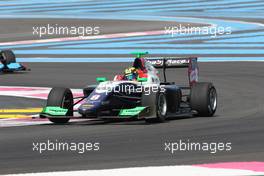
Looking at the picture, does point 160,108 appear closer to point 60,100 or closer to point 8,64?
point 60,100

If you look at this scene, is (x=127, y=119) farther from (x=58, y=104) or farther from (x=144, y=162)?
(x=144, y=162)

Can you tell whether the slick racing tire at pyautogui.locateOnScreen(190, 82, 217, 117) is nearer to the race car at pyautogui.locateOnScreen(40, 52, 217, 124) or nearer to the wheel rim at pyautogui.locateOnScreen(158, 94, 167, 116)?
the race car at pyautogui.locateOnScreen(40, 52, 217, 124)

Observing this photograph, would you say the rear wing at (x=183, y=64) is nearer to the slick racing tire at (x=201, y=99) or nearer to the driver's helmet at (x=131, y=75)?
the slick racing tire at (x=201, y=99)

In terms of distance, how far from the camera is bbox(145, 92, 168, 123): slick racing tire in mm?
13166

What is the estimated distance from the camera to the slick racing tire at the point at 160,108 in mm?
13166

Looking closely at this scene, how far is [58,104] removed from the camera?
531 inches

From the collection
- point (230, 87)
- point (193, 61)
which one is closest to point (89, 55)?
point (230, 87)

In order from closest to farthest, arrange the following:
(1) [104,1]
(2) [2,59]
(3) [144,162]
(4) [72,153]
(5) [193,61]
→ (3) [144,162], (4) [72,153], (5) [193,61], (2) [2,59], (1) [104,1]

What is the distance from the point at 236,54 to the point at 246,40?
151 inches

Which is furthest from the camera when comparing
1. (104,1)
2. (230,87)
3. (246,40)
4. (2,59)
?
(104,1)

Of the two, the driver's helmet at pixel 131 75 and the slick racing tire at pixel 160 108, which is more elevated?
the driver's helmet at pixel 131 75

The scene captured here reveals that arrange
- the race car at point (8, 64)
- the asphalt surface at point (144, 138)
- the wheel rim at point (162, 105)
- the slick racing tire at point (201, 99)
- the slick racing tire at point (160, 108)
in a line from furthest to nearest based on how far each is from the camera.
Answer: the race car at point (8, 64)
the slick racing tire at point (201, 99)
the wheel rim at point (162, 105)
the slick racing tire at point (160, 108)
the asphalt surface at point (144, 138)

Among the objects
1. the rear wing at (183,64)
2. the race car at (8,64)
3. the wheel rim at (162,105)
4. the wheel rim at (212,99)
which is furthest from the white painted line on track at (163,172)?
the race car at (8,64)

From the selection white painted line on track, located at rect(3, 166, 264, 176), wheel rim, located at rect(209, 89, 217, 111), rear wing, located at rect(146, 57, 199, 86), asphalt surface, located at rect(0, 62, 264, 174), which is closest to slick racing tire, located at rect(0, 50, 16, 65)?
asphalt surface, located at rect(0, 62, 264, 174)
